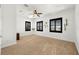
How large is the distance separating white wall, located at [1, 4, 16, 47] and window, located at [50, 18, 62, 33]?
4026mm

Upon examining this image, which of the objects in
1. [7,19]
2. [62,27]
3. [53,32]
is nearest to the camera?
[7,19]

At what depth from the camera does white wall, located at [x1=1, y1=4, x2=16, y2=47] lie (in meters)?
3.93

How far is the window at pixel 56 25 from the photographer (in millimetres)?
6889

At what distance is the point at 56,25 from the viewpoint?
7344 mm

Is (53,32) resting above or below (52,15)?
below

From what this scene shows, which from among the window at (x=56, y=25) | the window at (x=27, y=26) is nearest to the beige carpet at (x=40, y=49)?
the window at (x=56, y=25)

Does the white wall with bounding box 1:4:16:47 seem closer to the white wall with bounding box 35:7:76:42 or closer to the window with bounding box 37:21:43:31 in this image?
the white wall with bounding box 35:7:76:42

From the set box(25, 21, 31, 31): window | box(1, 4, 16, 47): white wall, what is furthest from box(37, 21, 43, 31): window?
box(1, 4, 16, 47): white wall

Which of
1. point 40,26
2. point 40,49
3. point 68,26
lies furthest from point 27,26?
point 40,49
